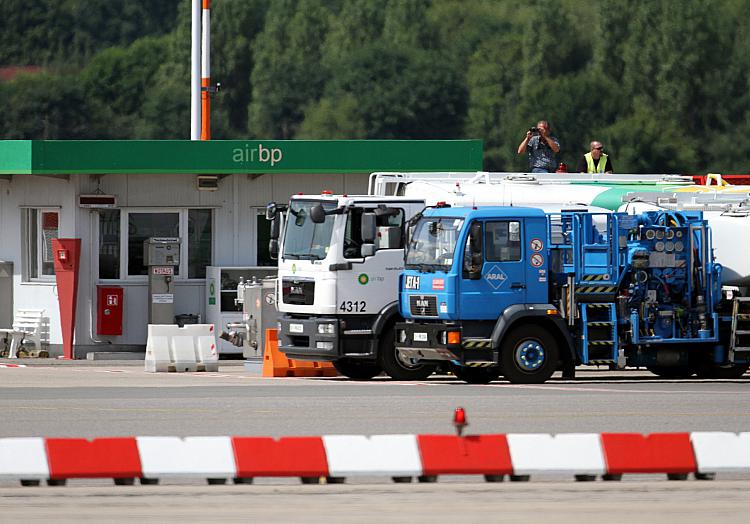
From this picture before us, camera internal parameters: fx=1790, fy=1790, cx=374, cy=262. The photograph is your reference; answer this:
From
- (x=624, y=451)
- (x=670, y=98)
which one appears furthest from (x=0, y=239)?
(x=670, y=98)

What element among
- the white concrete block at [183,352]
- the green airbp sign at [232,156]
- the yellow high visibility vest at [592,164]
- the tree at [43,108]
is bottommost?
the white concrete block at [183,352]

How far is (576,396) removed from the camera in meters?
21.7

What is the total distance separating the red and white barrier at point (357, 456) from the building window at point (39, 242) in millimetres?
19179

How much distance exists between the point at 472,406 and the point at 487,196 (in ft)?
23.0

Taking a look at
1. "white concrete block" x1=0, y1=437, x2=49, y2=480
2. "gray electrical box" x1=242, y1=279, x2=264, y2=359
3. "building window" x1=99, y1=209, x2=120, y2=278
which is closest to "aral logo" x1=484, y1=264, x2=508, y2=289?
"gray electrical box" x1=242, y1=279, x2=264, y2=359

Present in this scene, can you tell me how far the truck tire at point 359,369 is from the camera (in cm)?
2600

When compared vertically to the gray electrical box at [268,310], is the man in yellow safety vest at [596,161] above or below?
above

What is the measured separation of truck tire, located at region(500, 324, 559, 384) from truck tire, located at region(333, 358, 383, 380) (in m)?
2.84

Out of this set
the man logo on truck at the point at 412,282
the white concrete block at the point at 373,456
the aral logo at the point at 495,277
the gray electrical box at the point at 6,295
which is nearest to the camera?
the white concrete block at the point at 373,456

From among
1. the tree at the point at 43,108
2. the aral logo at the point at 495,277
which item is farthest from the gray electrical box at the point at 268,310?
the tree at the point at 43,108

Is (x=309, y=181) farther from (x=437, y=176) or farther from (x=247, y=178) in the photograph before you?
(x=437, y=176)

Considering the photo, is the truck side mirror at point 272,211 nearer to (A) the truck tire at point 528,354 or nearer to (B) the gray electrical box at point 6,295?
(A) the truck tire at point 528,354

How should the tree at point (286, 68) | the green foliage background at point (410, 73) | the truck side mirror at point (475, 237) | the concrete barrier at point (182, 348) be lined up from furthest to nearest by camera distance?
the tree at point (286, 68) < the green foliage background at point (410, 73) < the concrete barrier at point (182, 348) < the truck side mirror at point (475, 237)

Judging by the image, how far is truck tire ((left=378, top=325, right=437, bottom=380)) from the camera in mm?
25062
